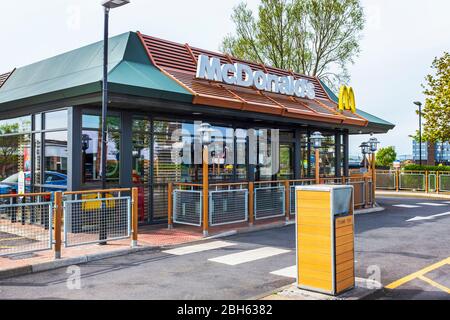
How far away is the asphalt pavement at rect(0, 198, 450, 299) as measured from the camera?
19.6ft

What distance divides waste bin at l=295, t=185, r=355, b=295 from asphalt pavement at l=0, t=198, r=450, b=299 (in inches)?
22.2

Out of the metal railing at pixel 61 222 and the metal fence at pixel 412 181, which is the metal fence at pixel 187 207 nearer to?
the metal railing at pixel 61 222

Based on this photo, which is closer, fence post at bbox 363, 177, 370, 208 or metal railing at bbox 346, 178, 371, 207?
metal railing at bbox 346, 178, 371, 207

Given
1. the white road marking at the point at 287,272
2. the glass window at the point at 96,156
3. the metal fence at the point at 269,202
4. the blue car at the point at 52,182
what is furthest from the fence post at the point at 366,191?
the blue car at the point at 52,182

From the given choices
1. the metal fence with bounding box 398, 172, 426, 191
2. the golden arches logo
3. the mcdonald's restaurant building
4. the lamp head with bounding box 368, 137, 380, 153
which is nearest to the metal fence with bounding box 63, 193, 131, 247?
the mcdonald's restaurant building

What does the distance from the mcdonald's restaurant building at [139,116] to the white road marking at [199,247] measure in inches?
114

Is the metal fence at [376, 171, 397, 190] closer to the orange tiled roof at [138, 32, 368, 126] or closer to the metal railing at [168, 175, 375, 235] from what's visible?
the orange tiled roof at [138, 32, 368, 126]

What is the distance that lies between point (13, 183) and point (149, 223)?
481 cm

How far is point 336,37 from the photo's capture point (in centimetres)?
3228

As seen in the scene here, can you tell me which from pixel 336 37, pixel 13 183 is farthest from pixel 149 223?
pixel 336 37

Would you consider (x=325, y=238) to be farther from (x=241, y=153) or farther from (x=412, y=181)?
(x=412, y=181)

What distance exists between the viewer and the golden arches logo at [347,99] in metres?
17.0

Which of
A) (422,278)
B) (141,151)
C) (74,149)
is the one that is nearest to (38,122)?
(74,149)
